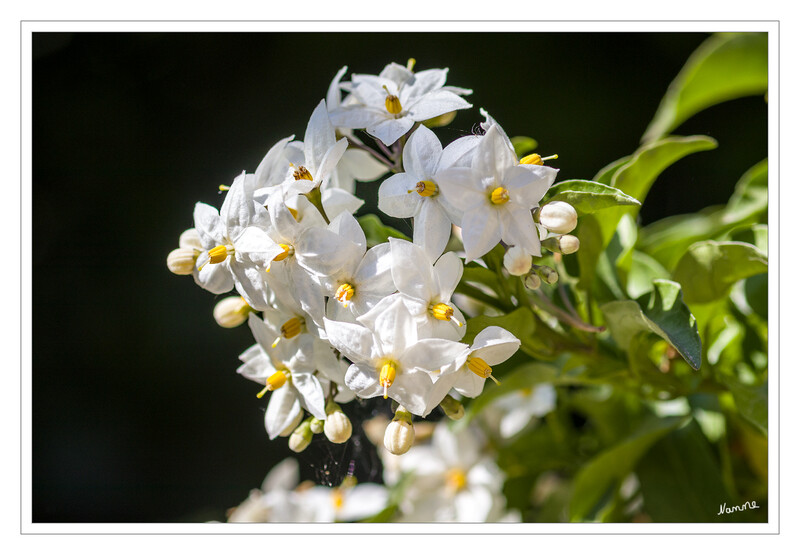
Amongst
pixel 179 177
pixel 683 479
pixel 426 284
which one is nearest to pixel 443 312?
pixel 426 284

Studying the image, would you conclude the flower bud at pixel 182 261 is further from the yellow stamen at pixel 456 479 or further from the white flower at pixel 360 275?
the yellow stamen at pixel 456 479

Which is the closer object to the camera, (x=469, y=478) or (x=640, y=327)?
(x=640, y=327)

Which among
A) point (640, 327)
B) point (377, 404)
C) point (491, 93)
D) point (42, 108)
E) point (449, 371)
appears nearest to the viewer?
point (449, 371)

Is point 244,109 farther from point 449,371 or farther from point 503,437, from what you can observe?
point 449,371

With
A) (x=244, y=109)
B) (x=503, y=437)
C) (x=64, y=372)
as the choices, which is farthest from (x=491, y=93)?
(x=64, y=372)

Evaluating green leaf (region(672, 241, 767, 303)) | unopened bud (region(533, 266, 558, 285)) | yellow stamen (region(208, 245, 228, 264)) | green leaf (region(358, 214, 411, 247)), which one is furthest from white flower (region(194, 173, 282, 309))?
green leaf (region(672, 241, 767, 303))

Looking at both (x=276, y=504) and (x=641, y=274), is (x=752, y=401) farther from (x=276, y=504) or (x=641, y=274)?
(x=276, y=504)

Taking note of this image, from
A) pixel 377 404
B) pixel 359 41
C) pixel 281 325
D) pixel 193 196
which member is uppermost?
pixel 359 41
